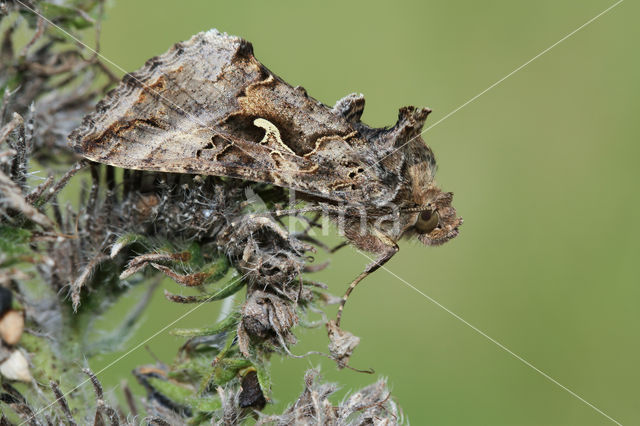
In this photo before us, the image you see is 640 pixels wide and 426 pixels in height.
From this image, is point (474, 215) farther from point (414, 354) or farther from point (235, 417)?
point (235, 417)

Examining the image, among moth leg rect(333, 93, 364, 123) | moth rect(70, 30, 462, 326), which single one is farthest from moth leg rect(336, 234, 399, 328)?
moth leg rect(333, 93, 364, 123)

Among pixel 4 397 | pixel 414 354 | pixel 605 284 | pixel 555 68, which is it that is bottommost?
pixel 4 397

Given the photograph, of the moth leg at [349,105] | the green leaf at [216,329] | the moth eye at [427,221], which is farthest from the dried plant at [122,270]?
the moth eye at [427,221]

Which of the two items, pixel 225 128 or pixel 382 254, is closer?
pixel 225 128

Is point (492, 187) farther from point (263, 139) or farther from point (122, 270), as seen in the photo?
point (122, 270)

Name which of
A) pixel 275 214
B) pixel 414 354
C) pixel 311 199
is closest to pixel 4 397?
pixel 275 214

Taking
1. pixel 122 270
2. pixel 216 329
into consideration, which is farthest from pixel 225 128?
pixel 216 329

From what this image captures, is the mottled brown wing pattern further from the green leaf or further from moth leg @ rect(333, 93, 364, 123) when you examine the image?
the green leaf
